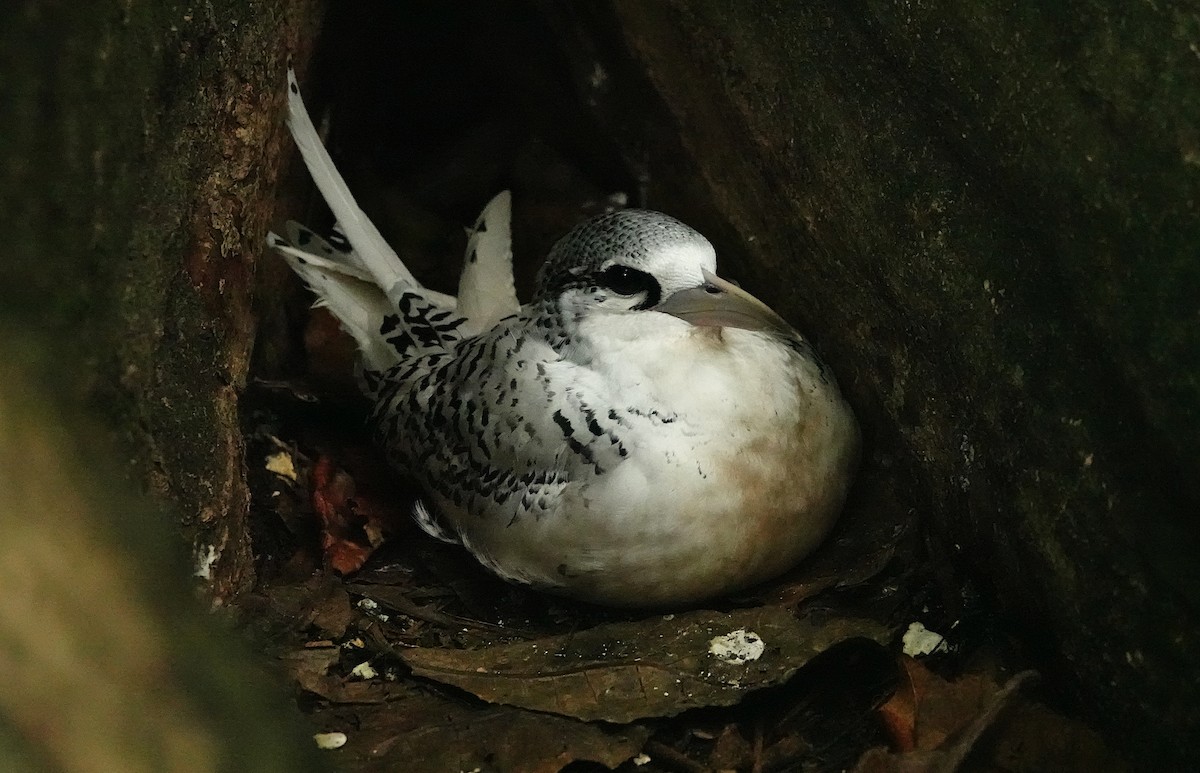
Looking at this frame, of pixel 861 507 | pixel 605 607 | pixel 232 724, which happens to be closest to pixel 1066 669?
pixel 861 507

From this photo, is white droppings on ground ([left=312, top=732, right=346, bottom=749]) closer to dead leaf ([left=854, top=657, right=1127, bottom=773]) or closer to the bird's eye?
dead leaf ([left=854, top=657, right=1127, bottom=773])

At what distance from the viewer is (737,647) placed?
7.36 ft

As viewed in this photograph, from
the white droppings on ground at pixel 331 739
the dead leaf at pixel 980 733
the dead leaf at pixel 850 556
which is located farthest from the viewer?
the dead leaf at pixel 850 556

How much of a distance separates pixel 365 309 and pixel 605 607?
1.11m

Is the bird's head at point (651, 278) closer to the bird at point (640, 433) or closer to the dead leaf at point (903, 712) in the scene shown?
the bird at point (640, 433)

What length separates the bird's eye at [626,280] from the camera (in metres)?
2.41

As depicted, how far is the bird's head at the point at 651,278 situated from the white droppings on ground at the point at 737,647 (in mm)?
629

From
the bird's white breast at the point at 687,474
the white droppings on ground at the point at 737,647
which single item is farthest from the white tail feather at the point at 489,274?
the white droppings on ground at the point at 737,647

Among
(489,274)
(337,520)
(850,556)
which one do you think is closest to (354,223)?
(489,274)

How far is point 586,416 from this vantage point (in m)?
2.35

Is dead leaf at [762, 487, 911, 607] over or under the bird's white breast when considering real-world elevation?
under

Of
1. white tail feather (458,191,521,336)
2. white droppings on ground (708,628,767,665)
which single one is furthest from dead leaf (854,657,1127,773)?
white tail feather (458,191,521,336)

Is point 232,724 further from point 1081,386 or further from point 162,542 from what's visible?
point 1081,386

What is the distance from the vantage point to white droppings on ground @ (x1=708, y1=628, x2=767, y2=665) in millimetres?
2211
